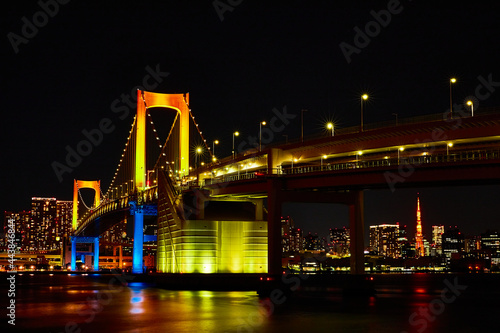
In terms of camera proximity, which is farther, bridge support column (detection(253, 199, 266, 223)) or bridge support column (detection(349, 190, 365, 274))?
bridge support column (detection(253, 199, 266, 223))

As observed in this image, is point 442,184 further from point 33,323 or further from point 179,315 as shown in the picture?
point 33,323

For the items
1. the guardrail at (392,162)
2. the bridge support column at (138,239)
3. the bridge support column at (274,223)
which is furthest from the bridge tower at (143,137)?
the bridge support column at (274,223)

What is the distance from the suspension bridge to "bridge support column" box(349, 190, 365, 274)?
0.08 meters

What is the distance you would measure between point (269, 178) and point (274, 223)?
3.34 m

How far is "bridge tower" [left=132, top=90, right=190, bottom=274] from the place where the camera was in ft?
262

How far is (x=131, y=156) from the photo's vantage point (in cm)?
8950

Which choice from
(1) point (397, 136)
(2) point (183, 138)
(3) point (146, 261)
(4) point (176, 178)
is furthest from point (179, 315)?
(3) point (146, 261)

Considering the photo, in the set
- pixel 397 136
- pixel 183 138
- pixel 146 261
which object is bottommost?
pixel 146 261

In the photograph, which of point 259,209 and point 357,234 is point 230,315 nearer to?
point 357,234

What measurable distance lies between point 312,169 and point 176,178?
2327 cm

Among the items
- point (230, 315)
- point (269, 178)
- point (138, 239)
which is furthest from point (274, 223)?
point (138, 239)

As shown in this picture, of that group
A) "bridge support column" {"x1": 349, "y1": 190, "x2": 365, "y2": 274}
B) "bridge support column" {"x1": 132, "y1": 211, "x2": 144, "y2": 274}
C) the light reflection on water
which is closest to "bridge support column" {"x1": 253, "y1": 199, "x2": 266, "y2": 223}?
"bridge support column" {"x1": 349, "y1": 190, "x2": 365, "y2": 274}

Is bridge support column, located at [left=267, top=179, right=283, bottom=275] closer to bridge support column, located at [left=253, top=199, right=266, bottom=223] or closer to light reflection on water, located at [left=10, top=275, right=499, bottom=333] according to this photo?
light reflection on water, located at [left=10, top=275, right=499, bottom=333]

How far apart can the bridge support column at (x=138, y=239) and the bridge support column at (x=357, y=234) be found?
109 ft
